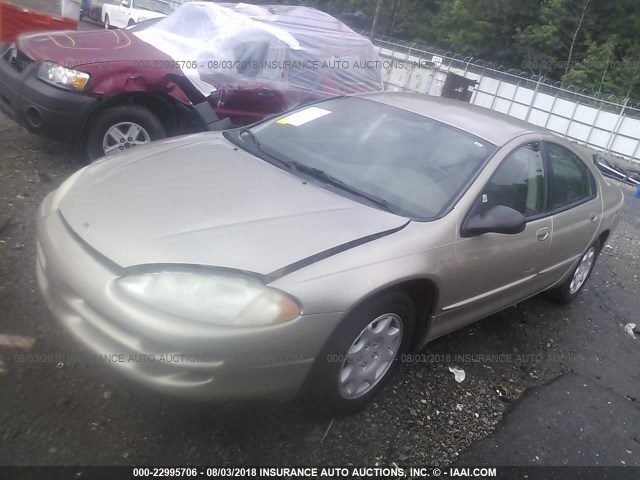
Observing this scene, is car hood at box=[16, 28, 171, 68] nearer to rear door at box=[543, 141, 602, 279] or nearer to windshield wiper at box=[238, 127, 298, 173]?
windshield wiper at box=[238, 127, 298, 173]

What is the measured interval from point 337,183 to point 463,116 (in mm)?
1134

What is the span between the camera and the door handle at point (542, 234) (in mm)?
3422

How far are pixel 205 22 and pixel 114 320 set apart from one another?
481 cm

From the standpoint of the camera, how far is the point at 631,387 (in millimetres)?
3674

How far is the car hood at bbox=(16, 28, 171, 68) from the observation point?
4.53m

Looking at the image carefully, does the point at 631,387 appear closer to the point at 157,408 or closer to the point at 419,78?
the point at 157,408

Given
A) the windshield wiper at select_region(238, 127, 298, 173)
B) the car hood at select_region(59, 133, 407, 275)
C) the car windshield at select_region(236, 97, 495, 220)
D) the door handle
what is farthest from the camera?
the door handle

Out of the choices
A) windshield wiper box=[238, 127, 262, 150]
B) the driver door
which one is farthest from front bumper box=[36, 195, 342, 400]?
windshield wiper box=[238, 127, 262, 150]

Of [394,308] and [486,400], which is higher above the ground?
[394,308]

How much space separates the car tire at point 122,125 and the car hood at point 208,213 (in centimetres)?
177

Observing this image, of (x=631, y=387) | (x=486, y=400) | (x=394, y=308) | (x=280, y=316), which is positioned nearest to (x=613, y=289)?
(x=631, y=387)

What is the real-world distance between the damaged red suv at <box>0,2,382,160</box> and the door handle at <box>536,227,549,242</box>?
2274 millimetres

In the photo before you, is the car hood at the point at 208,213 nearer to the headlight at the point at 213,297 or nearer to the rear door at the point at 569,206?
the headlight at the point at 213,297

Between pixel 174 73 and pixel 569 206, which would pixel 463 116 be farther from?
pixel 174 73
